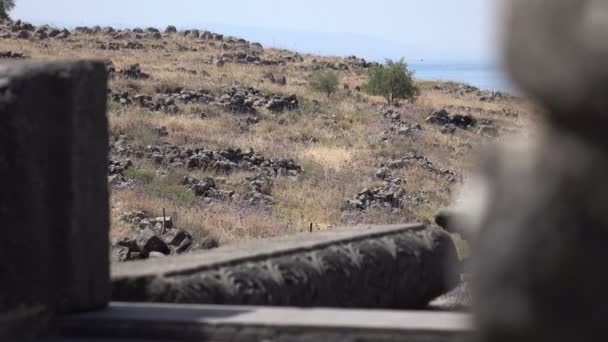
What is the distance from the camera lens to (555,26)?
1.94 m

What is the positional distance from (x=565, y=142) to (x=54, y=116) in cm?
371

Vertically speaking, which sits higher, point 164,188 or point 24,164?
point 24,164

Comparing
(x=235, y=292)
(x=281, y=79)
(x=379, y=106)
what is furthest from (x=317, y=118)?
(x=235, y=292)

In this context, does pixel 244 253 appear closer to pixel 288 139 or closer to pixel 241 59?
pixel 288 139

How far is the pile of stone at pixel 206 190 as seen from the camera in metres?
21.1

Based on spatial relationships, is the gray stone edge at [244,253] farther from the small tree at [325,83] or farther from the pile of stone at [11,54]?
the small tree at [325,83]

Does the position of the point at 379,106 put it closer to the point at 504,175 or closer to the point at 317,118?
the point at 317,118

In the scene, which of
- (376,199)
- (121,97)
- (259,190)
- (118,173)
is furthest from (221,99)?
(118,173)

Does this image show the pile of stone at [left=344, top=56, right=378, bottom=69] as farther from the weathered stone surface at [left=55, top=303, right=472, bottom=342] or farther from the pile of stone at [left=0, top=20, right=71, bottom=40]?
the weathered stone surface at [left=55, top=303, right=472, bottom=342]

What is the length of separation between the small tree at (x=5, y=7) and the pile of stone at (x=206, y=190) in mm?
35558

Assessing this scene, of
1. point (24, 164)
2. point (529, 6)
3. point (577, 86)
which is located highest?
point (529, 6)

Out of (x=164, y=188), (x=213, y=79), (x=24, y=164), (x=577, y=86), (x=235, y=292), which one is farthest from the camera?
(x=213, y=79)

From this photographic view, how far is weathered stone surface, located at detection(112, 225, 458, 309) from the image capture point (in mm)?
5680

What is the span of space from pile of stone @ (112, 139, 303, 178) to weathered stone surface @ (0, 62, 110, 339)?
59.8ft
